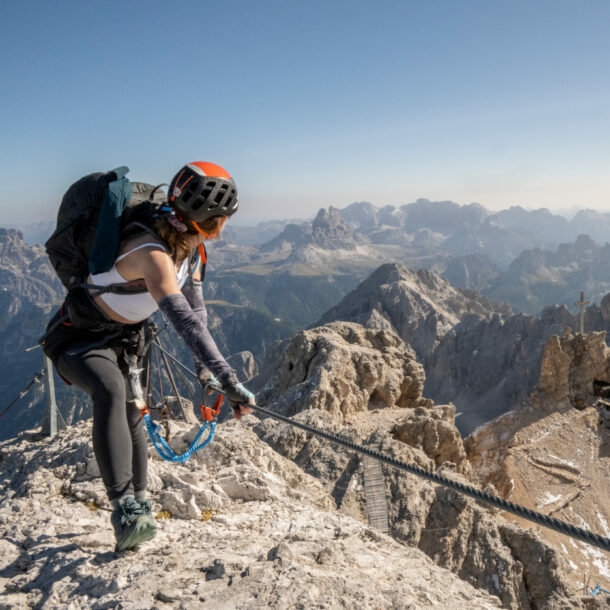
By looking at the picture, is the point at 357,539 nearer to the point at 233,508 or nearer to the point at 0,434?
the point at 233,508

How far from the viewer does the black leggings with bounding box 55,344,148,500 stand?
14.1ft

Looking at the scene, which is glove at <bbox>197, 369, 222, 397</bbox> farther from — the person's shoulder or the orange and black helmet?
the orange and black helmet

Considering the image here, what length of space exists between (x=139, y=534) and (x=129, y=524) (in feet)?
0.48

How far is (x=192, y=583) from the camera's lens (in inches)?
159

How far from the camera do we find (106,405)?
14.0 ft

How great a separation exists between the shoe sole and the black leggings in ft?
0.94

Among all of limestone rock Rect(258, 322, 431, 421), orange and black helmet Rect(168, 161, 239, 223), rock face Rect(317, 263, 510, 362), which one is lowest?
rock face Rect(317, 263, 510, 362)

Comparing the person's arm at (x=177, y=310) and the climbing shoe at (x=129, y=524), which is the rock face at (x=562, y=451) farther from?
the person's arm at (x=177, y=310)

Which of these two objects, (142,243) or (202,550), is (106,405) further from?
(202,550)

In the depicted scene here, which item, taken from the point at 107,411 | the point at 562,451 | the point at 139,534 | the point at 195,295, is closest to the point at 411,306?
the point at 562,451

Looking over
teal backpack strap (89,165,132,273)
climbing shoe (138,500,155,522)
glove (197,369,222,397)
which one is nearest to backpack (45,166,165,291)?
teal backpack strap (89,165,132,273)

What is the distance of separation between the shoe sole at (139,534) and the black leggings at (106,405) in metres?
0.29

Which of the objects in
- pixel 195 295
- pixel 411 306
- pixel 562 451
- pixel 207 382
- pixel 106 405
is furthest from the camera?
pixel 411 306

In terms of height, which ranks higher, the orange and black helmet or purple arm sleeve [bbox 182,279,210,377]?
the orange and black helmet
